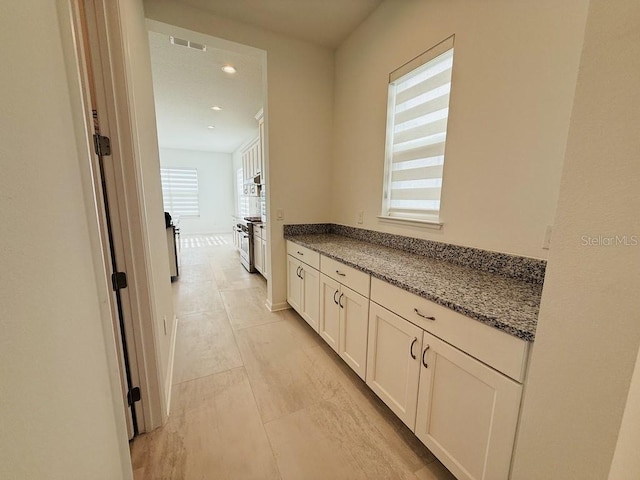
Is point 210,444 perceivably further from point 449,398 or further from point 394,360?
point 449,398

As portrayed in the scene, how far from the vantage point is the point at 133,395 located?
137 centimetres

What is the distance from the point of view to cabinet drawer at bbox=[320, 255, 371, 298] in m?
1.60

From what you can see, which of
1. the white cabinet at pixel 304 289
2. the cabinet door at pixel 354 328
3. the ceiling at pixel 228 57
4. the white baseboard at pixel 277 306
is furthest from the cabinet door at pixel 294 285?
the ceiling at pixel 228 57

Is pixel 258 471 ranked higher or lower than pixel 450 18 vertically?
lower

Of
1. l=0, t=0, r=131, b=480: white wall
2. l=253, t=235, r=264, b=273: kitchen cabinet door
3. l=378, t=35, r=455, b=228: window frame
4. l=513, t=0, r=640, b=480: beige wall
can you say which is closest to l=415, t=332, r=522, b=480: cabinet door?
l=513, t=0, r=640, b=480: beige wall

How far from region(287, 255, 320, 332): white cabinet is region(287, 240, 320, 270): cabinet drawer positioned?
0.13 ft

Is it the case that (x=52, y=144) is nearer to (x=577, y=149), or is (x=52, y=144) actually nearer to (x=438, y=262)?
(x=577, y=149)

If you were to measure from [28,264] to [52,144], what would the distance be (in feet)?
0.98

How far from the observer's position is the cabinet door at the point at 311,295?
87.2 inches

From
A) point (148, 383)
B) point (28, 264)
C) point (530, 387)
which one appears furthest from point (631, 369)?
point (148, 383)

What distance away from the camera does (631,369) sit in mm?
574

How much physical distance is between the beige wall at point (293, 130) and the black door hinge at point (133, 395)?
157 cm

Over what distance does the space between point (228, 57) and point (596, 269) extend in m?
3.41

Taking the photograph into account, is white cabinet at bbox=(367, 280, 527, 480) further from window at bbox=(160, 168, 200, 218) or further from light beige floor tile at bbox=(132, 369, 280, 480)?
window at bbox=(160, 168, 200, 218)
